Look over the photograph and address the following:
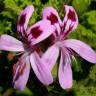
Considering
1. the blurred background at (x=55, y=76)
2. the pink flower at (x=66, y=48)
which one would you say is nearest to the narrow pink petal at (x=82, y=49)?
the pink flower at (x=66, y=48)

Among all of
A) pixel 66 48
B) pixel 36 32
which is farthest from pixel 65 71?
pixel 36 32

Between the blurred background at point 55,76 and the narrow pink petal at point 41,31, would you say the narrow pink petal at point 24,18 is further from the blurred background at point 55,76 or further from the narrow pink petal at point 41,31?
the blurred background at point 55,76

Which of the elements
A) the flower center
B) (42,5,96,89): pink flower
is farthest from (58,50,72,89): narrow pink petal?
the flower center

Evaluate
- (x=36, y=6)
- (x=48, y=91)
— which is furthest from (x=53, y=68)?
(x=36, y=6)

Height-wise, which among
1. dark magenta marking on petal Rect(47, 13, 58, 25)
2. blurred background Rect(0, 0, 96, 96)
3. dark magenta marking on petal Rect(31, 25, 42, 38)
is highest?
dark magenta marking on petal Rect(47, 13, 58, 25)

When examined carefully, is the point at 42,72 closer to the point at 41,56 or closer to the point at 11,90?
the point at 41,56

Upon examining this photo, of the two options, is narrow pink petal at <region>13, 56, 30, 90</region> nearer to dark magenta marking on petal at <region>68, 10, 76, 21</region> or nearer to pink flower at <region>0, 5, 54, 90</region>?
pink flower at <region>0, 5, 54, 90</region>
